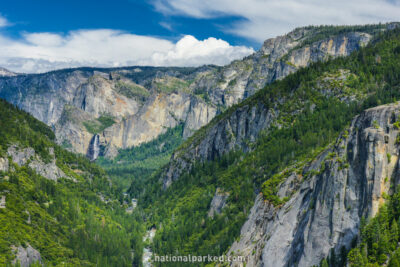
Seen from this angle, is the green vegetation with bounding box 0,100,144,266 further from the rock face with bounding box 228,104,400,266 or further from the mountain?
the rock face with bounding box 228,104,400,266

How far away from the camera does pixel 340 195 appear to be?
7412 centimetres

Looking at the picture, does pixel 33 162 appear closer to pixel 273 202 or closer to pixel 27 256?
pixel 27 256

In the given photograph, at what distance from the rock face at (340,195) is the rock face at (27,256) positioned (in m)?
67.9

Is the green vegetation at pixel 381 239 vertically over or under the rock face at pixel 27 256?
over

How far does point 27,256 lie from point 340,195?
9353cm

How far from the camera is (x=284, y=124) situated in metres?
191

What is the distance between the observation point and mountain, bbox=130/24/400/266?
68.8 meters

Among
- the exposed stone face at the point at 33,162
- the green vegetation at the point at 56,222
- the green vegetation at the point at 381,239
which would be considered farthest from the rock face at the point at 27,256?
the green vegetation at the point at 381,239

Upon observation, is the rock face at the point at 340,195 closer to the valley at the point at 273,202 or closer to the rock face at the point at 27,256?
the valley at the point at 273,202

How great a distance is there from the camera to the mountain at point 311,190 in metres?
68.8

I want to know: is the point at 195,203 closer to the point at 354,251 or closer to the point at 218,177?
the point at 218,177

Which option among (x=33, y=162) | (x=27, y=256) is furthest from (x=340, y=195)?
(x=33, y=162)

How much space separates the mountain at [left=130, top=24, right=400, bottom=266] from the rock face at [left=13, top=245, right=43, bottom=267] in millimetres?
48552

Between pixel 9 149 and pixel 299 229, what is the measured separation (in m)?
135
